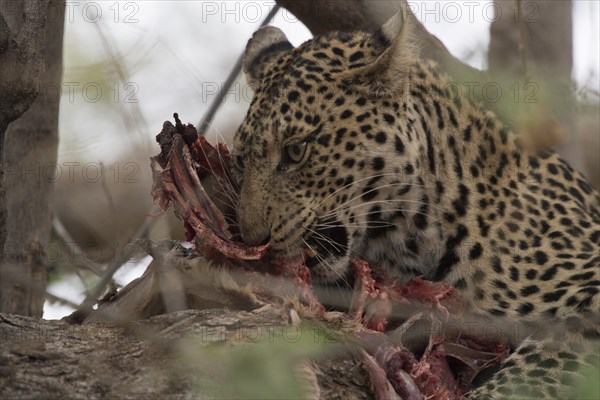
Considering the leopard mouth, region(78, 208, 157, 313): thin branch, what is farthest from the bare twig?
the leopard mouth

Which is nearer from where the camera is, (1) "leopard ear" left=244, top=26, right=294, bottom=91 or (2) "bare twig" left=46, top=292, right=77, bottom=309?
(2) "bare twig" left=46, top=292, right=77, bottom=309

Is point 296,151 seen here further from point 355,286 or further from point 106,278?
point 106,278

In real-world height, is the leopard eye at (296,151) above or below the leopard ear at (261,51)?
below

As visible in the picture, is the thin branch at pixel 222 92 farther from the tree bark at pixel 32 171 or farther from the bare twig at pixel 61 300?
the bare twig at pixel 61 300

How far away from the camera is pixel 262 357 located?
135 inches

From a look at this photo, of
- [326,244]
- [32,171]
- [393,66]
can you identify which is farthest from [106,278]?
[393,66]

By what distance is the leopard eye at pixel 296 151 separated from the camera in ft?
19.5

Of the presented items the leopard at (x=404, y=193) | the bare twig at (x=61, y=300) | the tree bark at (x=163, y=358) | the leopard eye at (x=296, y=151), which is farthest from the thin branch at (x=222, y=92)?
the tree bark at (x=163, y=358)

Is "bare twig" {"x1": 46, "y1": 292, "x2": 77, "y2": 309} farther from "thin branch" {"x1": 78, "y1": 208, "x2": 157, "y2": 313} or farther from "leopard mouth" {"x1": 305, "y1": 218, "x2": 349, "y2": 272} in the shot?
"leopard mouth" {"x1": 305, "y1": 218, "x2": 349, "y2": 272}

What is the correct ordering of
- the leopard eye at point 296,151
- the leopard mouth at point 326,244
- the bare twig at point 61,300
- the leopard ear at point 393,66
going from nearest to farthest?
the bare twig at point 61,300, the leopard mouth at point 326,244, the leopard eye at point 296,151, the leopard ear at point 393,66

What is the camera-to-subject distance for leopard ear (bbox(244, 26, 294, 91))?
6.85m

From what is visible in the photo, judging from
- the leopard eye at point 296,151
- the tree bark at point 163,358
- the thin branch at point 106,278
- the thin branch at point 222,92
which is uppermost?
the thin branch at point 222,92

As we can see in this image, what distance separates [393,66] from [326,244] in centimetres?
115

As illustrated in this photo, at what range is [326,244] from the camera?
19.4 feet
